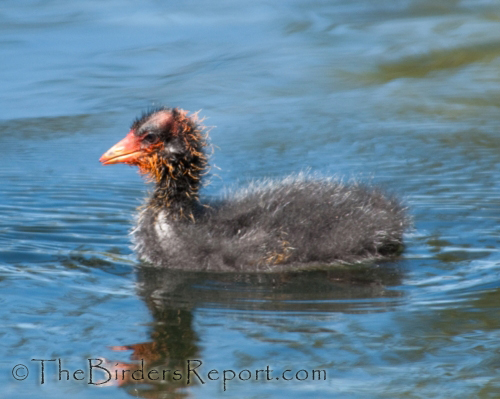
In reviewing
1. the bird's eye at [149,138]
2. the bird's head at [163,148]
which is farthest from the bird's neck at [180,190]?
the bird's eye at [149,138]

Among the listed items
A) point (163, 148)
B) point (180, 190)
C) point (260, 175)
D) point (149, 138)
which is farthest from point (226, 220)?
point (260, 175)

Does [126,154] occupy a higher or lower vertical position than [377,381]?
higher

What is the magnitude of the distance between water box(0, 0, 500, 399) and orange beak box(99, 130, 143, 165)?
68 centimetres

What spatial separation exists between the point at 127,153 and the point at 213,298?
1237 millimetres

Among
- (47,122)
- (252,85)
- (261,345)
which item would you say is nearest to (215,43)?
(252,85)

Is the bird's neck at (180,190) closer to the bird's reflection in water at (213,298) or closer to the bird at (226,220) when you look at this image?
the bird at (226,220)

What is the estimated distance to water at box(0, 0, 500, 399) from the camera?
4.86 m

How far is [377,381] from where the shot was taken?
4.52 m

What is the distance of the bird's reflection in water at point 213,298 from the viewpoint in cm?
474

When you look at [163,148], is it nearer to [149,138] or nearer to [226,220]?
[149,138]

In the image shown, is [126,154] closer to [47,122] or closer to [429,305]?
[429,305]

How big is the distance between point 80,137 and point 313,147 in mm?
2256

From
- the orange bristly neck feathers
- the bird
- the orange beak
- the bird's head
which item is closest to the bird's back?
the bird

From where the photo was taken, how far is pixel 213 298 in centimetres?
574
